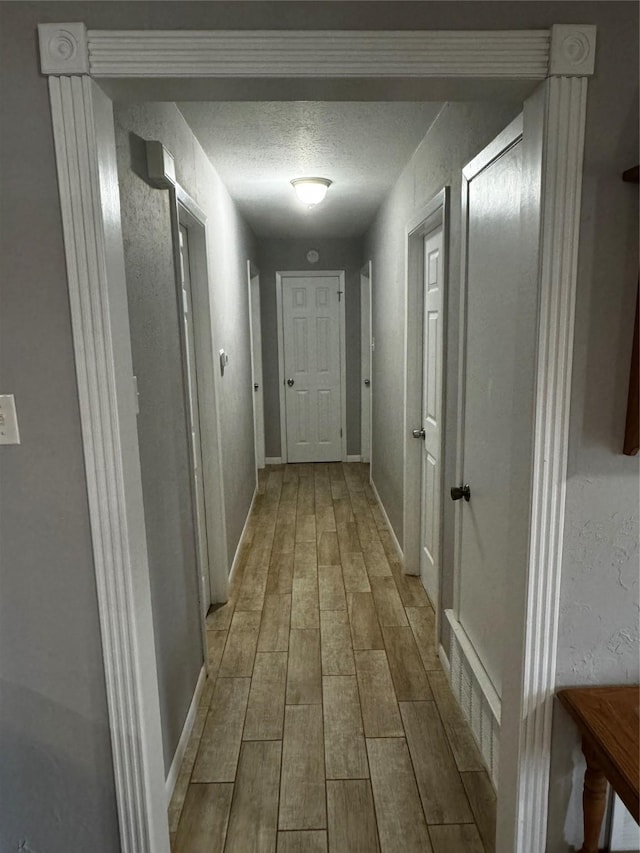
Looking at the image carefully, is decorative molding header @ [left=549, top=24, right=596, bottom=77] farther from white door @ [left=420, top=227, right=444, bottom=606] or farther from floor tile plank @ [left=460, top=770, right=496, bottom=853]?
floor tile plank @ [left=460, top=770, right=496, bottom=853]

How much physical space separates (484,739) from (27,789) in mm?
1430

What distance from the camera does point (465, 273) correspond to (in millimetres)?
1971

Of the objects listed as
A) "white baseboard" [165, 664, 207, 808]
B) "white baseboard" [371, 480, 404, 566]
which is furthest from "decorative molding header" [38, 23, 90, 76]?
"white baseboard" [371, 480, 404, 566]

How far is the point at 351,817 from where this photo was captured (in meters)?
1.68

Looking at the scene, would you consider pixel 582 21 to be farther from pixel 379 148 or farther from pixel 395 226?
pixel 395 226

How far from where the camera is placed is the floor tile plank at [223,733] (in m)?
1.87

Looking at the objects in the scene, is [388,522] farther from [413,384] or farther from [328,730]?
[328,730]

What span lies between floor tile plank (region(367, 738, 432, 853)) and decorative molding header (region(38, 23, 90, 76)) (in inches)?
85.3

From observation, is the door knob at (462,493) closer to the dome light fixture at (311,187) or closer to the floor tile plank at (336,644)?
the floor tile plank at (336,644)

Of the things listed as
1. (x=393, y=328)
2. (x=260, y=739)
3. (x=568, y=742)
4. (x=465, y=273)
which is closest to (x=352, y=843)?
(x=260, y=739)

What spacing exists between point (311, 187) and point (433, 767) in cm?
303

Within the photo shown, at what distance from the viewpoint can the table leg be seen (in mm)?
1258

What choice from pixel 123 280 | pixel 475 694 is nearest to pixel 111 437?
pixel 123 280

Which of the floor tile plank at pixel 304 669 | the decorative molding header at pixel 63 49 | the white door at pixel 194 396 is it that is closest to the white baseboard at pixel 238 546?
the white door at pixel 194 396
